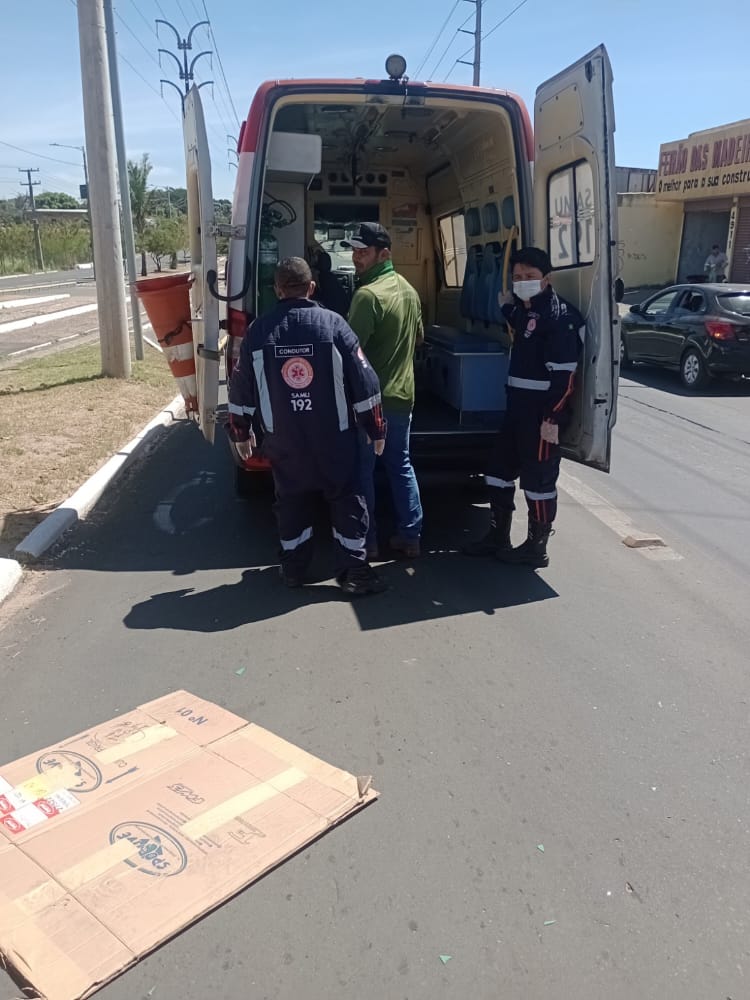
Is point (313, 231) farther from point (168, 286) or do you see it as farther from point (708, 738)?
point (708, 738)

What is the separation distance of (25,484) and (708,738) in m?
4.97

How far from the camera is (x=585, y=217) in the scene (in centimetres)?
466

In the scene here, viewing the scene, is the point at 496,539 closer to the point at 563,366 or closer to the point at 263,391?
the point at 563,366

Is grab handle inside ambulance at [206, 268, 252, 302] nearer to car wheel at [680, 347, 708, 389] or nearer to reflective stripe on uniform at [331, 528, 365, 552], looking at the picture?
reflective stripe on uniform at [331, 528, 365, 552]

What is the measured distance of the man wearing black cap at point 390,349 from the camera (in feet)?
15.0

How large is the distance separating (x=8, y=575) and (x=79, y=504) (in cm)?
121

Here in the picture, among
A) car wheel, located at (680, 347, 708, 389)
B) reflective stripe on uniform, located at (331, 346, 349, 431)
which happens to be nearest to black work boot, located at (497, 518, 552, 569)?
reflective stripe on uniform, located at (331, 346, 349, 431)

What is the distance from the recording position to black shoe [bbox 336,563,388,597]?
4.43m

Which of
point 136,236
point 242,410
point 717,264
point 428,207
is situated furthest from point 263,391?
point 136,236

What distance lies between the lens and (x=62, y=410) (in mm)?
8367

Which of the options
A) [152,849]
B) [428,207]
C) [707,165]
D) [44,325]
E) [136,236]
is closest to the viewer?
[152,849]

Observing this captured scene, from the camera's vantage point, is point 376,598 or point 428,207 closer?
point 376,598

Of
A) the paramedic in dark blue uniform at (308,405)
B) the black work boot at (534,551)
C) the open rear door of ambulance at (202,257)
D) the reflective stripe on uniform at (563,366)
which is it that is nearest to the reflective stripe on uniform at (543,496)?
the black work boot at (534,551)

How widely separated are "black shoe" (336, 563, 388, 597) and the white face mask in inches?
70.5
